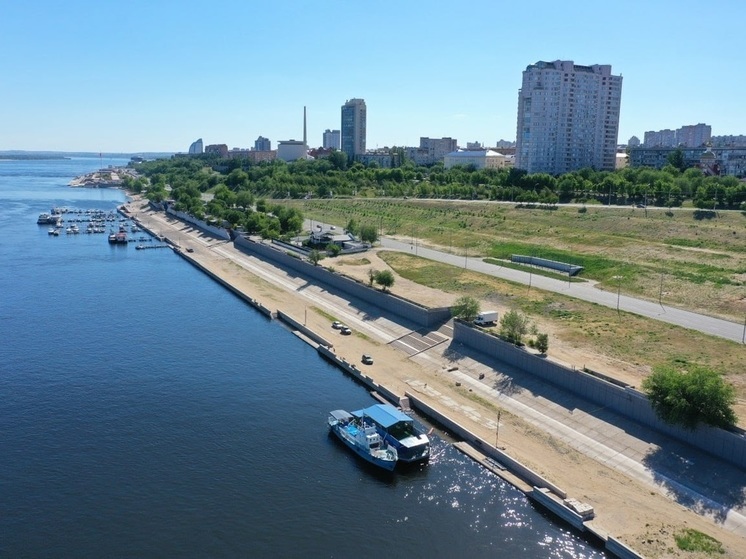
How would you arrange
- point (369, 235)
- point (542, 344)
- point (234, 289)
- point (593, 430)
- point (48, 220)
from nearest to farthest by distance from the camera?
point (593, 430)
point (542, 344)
point (234, 289)
point (369, 235)
point (48, 220)

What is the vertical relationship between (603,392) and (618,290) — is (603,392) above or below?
below

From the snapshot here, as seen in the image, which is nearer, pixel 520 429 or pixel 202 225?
pixel 520 429

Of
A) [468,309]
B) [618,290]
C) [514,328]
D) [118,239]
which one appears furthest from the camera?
[118,239]

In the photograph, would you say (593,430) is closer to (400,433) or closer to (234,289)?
(400,433)

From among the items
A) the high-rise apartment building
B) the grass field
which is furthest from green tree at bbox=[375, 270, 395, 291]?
the high-rise apartment building

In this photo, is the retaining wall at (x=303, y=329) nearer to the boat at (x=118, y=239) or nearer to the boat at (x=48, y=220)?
the boat at (x=118, y=239)

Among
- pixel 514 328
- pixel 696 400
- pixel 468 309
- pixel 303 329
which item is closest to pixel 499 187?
pixel 303 329

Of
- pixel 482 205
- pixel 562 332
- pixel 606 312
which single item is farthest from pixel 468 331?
pixel 482 205

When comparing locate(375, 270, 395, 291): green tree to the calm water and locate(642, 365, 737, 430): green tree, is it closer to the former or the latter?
the calm water
